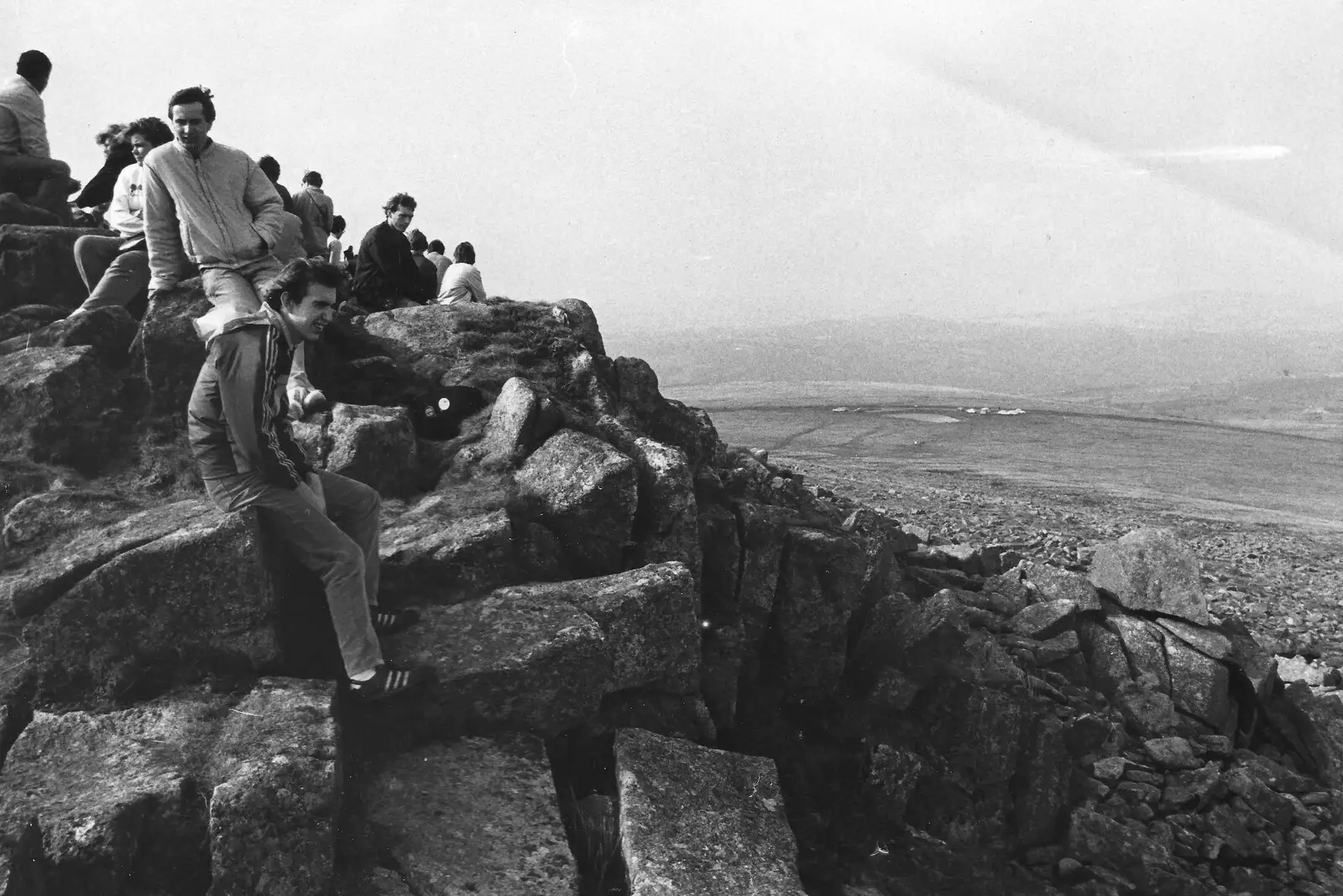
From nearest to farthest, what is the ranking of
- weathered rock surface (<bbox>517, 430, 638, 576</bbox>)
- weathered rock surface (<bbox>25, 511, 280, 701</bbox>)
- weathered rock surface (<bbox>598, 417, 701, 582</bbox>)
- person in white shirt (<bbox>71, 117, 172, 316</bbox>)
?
weathered rock surface (<bbox>25, 511, 280, 701</bbox>) → weathered rock surface (<bbox>517, 430, 638, 576</bbox>) → weathered rock surface (<bbox>598, 417, 701, 582</bbox>) → person in white shirt (<bbox>71, 117, 172, 316</bbox>)

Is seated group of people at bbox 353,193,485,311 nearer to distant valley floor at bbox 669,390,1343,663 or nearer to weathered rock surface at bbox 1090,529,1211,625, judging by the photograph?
weathered rock surface at bbox 1090,529,1211,625

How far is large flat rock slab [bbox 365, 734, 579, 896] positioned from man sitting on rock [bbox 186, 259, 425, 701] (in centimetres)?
69

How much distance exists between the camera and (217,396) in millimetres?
6270

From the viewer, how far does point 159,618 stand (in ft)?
21.6

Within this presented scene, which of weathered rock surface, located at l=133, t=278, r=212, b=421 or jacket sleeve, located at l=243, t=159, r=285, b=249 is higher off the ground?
jacket sleeve, located at l=243, t=159, r=285, b=249

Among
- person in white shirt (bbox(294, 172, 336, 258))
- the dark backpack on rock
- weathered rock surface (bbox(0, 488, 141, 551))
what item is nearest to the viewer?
weathered rock surface (bbox(0, 488, 141, 551))

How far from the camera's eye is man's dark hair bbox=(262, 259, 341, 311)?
6367 millimetres

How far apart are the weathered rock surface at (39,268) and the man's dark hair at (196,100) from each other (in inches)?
149

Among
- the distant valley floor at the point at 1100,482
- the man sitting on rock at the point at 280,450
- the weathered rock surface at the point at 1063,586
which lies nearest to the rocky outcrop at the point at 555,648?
the man sitting on rock at the point at 280,450

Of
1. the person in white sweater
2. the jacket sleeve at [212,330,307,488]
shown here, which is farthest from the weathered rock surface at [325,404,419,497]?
the jacket sleeve at [212,330,307,488]

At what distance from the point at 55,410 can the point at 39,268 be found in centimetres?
301

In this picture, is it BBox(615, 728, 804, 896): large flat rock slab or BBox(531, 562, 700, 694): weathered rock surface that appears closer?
BBox(615, 728, 804, 896): large flat rock slab

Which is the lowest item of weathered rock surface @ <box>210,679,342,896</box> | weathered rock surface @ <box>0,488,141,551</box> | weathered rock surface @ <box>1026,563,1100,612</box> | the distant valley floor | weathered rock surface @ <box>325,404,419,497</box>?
the distant valley floor

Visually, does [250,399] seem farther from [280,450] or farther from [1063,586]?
[1063,586]
